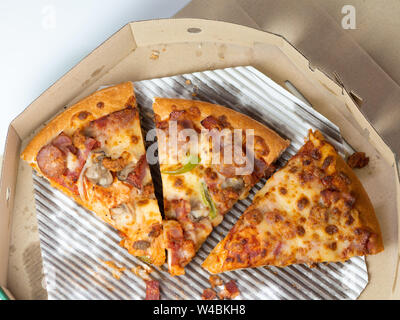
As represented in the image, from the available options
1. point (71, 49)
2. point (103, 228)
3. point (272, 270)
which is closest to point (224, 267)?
point (272, 270)

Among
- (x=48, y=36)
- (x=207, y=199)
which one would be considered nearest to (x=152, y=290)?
(x=207, y=199)

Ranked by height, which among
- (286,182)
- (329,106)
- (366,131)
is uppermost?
(329,106)

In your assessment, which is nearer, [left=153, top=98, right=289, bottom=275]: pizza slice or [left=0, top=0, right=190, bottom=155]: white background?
[left=153, top=98, right=289, bottom=275]: pizza slice

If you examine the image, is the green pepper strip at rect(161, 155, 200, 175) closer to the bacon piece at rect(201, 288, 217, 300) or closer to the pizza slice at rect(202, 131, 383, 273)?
the pizza slice at rect(202, 131, 383, 273)

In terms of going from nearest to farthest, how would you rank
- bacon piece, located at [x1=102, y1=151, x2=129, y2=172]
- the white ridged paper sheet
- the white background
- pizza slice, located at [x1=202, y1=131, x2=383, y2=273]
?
pizza slice, located at [x1=202, y1=131, x2=383, y2=273], bacon piece, located at [x1=102, y1=151, x2=129, y2=172], the white ridged paper sheet, the white background

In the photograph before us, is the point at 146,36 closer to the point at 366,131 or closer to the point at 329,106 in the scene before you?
the point at 329,106

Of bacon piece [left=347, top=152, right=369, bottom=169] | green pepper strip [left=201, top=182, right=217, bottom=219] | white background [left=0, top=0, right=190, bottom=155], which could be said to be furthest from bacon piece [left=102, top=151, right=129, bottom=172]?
bacon piece [left=347, top=152, right=369, bottom=169]

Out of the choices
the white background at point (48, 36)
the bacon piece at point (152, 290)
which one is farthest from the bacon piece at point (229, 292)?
the white background at point (48, 36)
